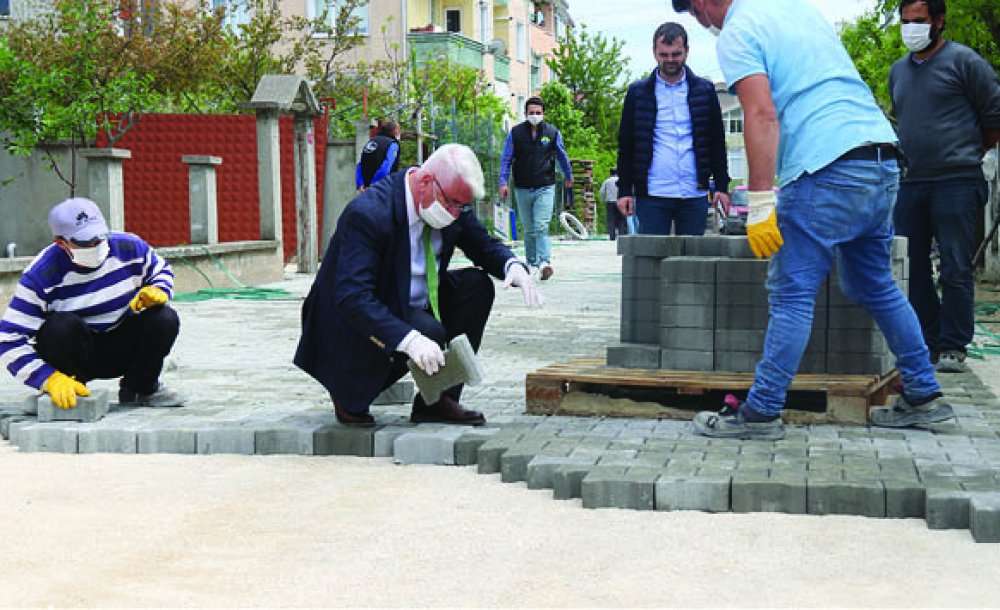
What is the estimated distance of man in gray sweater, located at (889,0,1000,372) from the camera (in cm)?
721

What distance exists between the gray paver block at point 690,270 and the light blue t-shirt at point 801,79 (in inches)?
33.9

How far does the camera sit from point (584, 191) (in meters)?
41.3

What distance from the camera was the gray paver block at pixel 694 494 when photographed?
4.60 m

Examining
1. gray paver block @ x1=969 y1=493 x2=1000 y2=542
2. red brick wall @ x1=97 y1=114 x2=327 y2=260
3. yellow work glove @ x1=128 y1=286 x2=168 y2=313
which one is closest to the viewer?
gray paver block @ x1=969 y1=493 x2=1000 y2=542

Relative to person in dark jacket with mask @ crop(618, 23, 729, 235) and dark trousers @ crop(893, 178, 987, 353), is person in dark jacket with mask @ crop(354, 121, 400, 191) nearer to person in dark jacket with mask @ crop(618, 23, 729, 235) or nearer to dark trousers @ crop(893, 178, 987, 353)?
person in dark jacket with mask @ crop(618, 23, 729, 235)

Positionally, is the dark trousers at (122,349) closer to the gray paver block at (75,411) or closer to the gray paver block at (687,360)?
the gray paver block at (75,411)

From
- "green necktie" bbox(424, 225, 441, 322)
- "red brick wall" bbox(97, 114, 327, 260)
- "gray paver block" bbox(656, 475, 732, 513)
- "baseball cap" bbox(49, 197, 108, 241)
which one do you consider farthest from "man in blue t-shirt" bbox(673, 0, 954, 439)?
"red brick wall" bbox(97, 114, 327, 260)

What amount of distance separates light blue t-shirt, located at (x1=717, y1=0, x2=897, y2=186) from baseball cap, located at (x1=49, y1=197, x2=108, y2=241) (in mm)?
2789

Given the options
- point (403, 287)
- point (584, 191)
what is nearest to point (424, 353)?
point (403, 287)

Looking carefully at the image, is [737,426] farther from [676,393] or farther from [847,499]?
[847,499]

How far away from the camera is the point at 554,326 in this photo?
10.9 metres

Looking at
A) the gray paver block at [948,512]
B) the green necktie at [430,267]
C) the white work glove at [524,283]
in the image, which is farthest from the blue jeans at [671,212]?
the gray paver block at [948,512]

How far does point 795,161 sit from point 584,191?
36.1 meters

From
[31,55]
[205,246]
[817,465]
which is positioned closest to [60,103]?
[31,55]
